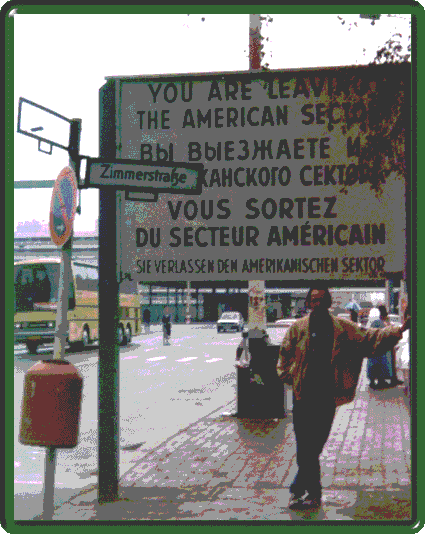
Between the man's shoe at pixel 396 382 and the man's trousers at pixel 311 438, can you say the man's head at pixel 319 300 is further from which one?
the man's shoe at pixel 396 382

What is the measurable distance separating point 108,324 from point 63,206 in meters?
1.31

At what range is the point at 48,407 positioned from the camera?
496 centimetres

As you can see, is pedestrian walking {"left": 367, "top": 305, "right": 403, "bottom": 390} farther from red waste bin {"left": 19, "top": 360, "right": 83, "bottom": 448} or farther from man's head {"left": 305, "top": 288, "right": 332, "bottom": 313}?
red waste bin {"left": 19, "top": 360, "right": 83, "bottom": 448}

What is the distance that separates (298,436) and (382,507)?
2.74 ft

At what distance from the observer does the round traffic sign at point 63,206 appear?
5.16 m

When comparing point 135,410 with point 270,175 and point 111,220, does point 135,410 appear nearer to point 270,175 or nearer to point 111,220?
point 111,220

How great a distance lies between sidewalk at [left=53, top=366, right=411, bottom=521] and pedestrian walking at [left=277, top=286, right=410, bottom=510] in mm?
286

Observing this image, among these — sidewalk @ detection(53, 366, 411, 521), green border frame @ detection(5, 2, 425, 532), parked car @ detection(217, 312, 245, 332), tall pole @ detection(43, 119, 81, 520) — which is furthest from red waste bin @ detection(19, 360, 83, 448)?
parked car @ detection(217, 312, 245, 332)

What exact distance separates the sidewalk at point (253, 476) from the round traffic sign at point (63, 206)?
216cm

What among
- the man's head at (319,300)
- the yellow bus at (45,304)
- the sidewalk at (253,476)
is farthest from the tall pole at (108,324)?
the yellow bus at (45,304)

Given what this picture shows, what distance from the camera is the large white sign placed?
6.05 m

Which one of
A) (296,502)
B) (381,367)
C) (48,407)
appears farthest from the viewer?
(381,367)

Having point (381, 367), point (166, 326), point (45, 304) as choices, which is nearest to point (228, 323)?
point (166, 326)

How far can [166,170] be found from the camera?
5.90 m
